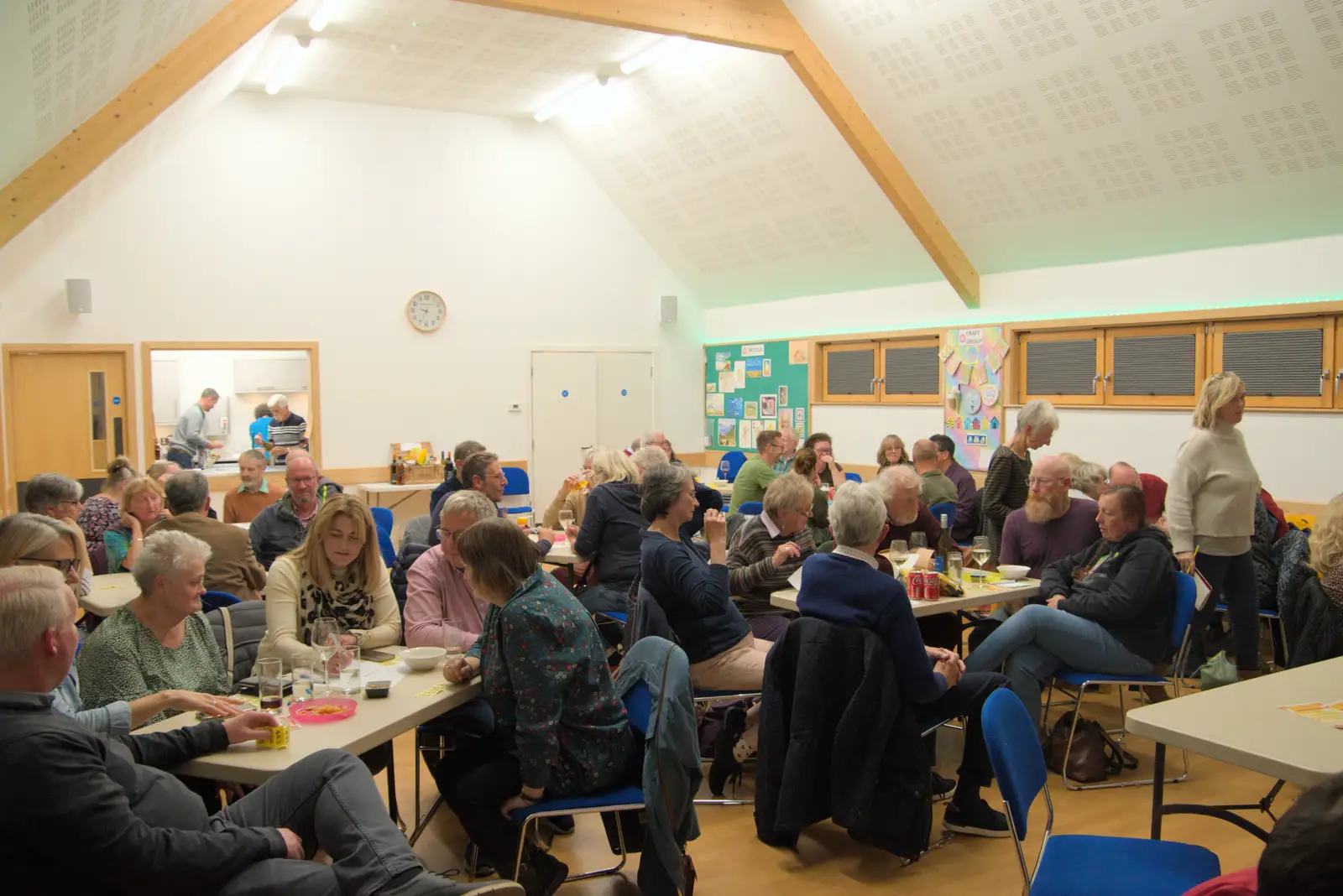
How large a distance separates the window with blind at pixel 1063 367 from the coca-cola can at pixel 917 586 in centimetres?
399

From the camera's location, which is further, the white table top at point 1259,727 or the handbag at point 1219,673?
the handbag at point 1219,673

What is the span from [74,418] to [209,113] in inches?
119

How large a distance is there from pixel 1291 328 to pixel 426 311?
24.9 feet

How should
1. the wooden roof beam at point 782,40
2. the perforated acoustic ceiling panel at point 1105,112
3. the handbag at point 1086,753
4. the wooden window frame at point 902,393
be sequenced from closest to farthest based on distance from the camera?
the handbag at point 1086,753 → the perforated acoustic ceiling panel at point 1105,112 → the wooden roof beam at point 782,40 → the wooden window frame at point 902,393

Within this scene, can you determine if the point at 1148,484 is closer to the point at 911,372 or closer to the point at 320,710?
the point at 911,372

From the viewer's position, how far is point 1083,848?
2.59 meters

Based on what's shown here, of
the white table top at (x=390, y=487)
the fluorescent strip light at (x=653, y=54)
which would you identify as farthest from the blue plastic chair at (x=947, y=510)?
the white table top at (x=390, y=487)

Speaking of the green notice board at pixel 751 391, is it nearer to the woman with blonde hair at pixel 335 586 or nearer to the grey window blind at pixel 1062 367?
the grey window blind at pixel 1062 367

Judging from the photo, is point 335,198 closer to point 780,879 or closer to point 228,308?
point 228,308

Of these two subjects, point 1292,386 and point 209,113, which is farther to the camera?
point 209,113

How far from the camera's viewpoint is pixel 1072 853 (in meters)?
2.56

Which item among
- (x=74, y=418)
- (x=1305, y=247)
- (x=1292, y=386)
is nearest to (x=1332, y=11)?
(x=1305, y=247)

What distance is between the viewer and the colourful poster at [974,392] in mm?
8336

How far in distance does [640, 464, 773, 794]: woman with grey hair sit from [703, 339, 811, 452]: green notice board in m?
6.49
